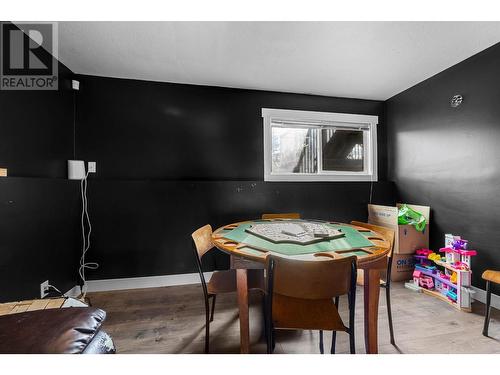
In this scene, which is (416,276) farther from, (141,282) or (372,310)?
(141,282)

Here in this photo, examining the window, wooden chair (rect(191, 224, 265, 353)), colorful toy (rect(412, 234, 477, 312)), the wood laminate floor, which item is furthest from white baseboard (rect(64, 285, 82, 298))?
colorful toy (rect(412, 234, 477, 312))

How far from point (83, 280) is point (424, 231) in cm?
401

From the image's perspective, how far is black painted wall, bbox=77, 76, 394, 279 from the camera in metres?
2.53

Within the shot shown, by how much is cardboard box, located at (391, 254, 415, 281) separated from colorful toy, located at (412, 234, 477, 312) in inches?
3.6

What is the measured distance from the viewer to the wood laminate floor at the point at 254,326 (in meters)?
1.54

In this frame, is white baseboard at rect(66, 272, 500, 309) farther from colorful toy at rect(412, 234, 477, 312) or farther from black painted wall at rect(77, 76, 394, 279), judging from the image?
colorful toy at rect(412, 234, 477, 312)

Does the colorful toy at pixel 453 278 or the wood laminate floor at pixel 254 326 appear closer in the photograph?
the wood laminate floor at pixel 254 326

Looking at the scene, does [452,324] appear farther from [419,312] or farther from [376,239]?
[376,239]

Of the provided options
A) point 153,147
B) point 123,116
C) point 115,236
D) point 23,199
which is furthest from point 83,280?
point 123,116

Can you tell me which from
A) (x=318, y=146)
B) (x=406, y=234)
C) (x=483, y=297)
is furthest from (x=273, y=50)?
(x=483, y=297)

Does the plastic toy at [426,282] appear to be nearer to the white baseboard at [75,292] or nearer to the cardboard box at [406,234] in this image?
the cardboard box at [406,234]

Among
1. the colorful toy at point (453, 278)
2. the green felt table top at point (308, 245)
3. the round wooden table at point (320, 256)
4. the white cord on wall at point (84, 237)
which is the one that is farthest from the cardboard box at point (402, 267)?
the white cord on wall at point (84, 237)

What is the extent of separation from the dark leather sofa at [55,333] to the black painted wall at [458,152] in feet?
10.3

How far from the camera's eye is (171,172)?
2.76 m
